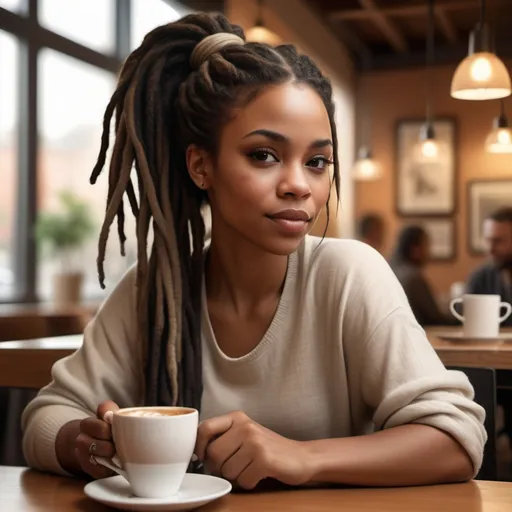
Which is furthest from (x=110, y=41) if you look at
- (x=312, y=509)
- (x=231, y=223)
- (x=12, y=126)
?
(x=312, y=509)

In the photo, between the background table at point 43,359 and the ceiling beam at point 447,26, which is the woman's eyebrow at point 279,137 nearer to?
the background table at point 43,359

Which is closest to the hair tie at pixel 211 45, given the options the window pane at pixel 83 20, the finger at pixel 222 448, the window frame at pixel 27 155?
the finger at pixel 222 448

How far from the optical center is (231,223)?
1.25m

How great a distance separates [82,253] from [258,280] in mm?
4134

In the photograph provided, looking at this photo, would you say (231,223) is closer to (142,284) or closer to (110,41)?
(142,284)

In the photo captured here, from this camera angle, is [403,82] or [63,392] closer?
[63,392]

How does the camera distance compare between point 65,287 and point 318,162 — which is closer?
point 318,162

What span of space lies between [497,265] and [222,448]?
3978 mm

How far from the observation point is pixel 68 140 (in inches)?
209

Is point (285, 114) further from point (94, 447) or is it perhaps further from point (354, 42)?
point (354, 42)

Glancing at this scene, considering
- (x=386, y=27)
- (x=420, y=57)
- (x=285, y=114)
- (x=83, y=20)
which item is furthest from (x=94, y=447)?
(x=420, y=57)

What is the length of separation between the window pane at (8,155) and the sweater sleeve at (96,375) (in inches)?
139

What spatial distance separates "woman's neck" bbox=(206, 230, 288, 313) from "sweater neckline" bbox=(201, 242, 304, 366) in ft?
0.05

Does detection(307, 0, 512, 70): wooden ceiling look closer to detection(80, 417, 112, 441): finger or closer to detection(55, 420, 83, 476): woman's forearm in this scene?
detection(55, 420, 83, 476): woman's forearm
